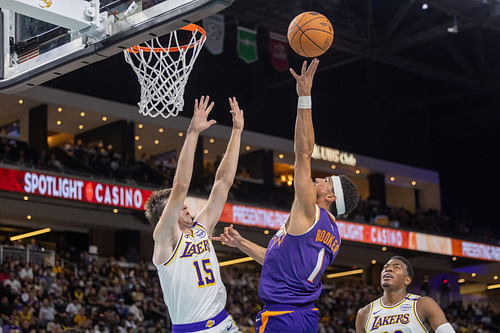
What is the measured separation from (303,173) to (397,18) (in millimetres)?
21659

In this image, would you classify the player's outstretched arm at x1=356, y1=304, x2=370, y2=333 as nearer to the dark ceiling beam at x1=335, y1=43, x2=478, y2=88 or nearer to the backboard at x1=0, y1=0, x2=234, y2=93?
the backboard at x1=0, y1=0, x2=234, y2=93

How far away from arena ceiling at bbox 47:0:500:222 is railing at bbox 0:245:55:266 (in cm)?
729

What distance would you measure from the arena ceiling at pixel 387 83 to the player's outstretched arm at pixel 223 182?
17511 millimetres

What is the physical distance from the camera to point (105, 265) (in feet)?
75.8

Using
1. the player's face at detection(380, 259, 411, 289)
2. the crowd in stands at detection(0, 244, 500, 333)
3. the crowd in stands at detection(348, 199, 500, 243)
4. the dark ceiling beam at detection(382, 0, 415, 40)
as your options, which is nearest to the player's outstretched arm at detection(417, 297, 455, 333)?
the player's face at detection(380, 259, 411, 289)

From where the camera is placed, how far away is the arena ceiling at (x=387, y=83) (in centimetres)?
2659

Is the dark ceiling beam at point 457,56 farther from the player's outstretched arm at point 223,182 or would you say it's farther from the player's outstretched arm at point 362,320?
the player's outstretched arm at point 223,182

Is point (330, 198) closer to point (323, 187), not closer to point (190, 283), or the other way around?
point (323, 187)

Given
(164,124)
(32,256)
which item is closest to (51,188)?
(32,256)

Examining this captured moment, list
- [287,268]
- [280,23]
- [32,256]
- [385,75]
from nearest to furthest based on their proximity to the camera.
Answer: [287,268], [32,256], [280,23], [385,75]

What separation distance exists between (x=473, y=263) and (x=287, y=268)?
98.6ft

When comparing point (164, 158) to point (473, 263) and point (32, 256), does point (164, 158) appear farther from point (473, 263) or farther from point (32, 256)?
point (473, 263)

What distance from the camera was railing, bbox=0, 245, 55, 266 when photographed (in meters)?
20.9

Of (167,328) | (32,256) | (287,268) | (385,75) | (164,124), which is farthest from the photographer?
(385,75)
